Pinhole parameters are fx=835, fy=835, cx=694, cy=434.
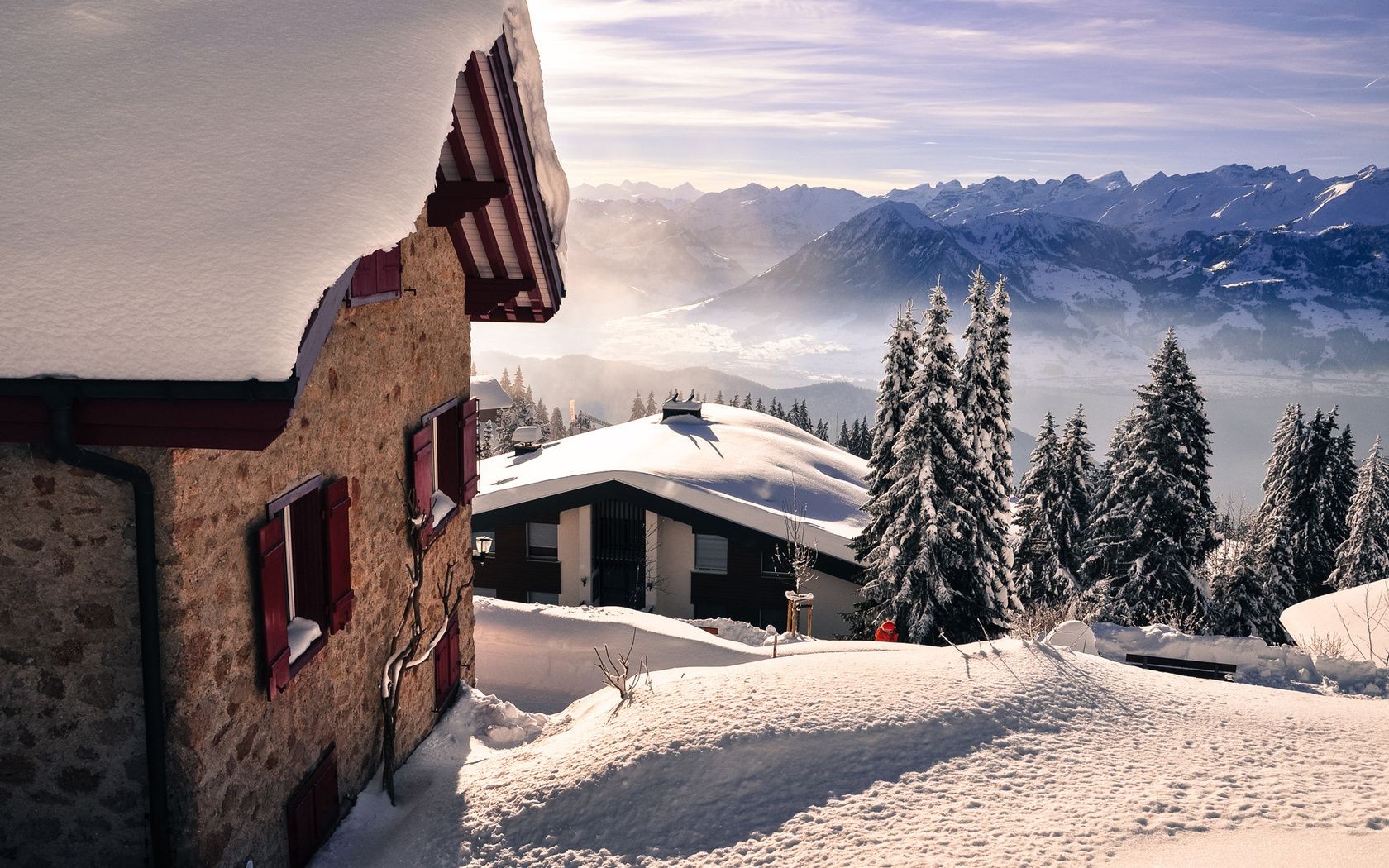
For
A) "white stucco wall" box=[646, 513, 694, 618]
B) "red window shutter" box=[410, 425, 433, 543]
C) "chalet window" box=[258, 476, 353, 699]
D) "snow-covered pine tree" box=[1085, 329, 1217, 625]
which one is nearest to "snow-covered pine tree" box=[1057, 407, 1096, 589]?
"snow-covered pine tree" box=[1085, 329, 1217, 625]

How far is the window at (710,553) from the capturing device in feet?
83.4

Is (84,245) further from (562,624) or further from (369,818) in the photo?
(562,624)

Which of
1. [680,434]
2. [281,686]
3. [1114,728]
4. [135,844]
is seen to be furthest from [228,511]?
[680,434]

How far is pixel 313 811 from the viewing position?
6.88 meters

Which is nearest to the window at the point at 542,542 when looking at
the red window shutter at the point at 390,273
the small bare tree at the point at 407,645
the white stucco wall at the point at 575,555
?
the white stucco wall at the point at 575,555

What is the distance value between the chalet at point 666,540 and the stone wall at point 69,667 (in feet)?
61.8

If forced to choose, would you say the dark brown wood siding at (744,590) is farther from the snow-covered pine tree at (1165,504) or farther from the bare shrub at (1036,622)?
the snow-covered pine tree at (1165,504)

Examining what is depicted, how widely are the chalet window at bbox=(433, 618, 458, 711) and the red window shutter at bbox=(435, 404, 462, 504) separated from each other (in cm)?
176

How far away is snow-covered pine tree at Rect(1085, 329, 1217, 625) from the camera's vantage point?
28531 millimetres

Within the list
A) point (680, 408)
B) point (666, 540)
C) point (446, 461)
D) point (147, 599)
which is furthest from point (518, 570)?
point (147, 599)

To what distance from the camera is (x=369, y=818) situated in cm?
766

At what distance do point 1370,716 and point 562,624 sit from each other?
11606mm

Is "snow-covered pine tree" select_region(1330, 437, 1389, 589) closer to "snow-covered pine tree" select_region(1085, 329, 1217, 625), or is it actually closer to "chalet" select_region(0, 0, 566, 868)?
"snow-covered pine tree" select_region(1085, 329, 1217, 625)

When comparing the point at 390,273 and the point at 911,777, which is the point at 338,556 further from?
the point at 911,777
